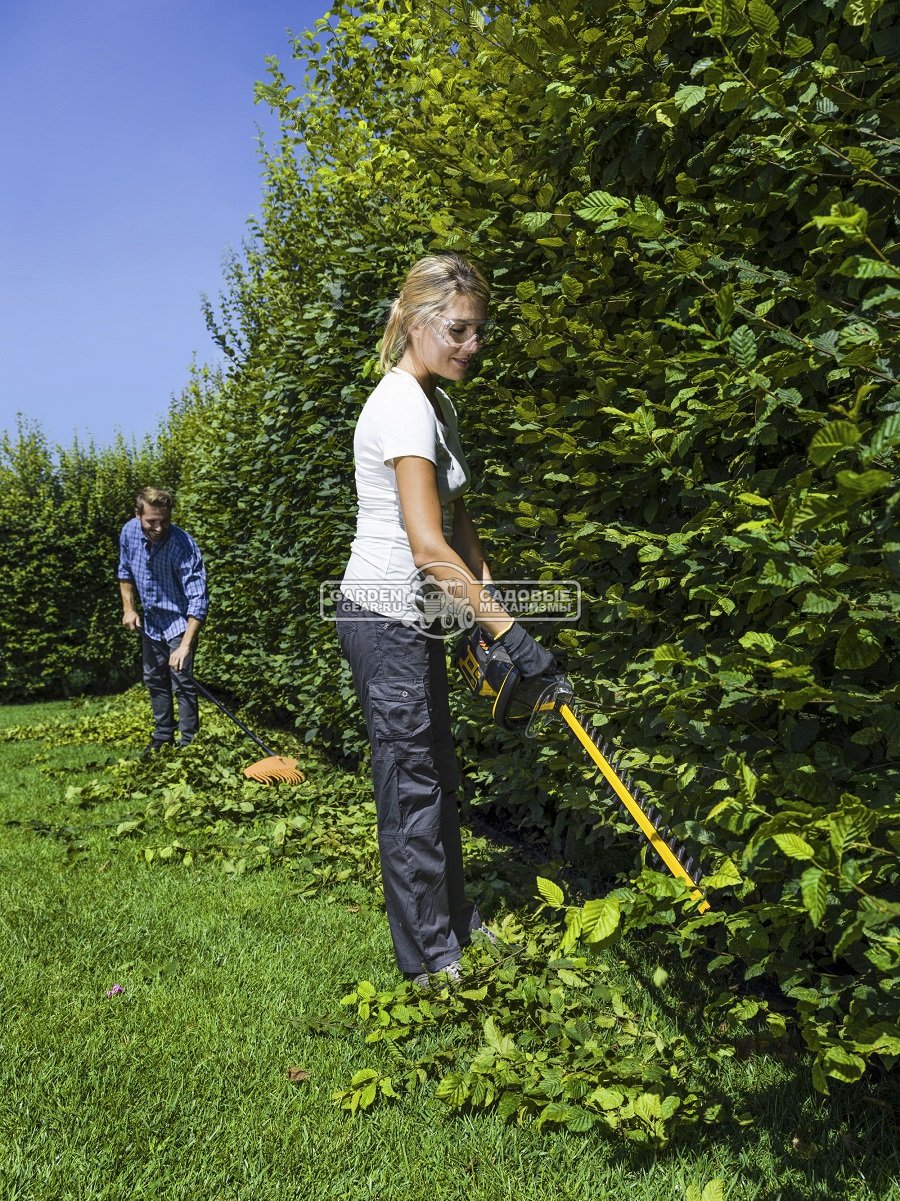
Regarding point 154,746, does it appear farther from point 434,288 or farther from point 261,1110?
point 434,288

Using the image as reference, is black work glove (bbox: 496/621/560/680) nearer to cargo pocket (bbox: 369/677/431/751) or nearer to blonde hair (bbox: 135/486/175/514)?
cargo pocket (bbox: 369/677/431/751)

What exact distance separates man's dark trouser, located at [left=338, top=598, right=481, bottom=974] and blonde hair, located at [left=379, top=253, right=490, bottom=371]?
0.95 metres

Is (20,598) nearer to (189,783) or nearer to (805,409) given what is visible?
(189,783)

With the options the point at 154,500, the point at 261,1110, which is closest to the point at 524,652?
the point at 261,1110

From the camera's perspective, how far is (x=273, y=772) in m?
5.77

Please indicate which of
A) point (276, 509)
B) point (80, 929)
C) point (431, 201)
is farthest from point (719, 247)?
point (276, 509)

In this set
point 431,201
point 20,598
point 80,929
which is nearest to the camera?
point 80,929

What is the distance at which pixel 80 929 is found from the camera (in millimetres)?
3535

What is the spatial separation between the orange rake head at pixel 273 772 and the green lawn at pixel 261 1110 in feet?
6.83

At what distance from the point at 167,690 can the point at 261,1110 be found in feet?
15.5

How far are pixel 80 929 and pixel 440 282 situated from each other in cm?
281

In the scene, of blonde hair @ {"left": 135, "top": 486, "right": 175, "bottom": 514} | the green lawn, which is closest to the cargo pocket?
the green lawn

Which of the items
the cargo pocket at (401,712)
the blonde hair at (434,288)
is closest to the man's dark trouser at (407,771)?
the cargo pocket at (401,712)

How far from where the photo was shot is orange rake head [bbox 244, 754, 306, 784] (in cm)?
570
